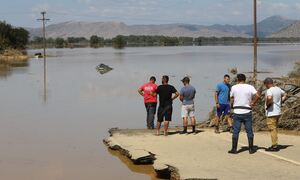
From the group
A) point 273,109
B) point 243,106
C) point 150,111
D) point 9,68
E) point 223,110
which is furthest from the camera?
point 9,68

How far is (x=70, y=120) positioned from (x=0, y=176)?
8.17 m

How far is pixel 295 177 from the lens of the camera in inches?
380

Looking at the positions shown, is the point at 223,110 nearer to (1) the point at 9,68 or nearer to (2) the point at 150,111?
(2) the point at 150,111

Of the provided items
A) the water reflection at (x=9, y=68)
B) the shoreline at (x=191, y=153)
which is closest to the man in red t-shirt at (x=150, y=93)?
the shoreline at (x=191, y=153)

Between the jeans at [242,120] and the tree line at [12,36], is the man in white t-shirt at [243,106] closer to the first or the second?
the jeans at [242,120]

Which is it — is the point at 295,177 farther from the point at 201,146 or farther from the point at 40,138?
the point at 40,138

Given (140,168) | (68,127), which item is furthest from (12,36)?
(140,168)

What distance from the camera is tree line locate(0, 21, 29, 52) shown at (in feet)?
358

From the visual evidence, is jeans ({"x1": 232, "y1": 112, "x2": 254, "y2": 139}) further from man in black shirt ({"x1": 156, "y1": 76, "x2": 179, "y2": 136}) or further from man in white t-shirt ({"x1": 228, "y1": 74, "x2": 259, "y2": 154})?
man in black shirt ({"x1": 156, "y1": 76, "x2": 179, "y2": 136})

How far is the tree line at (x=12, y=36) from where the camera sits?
358ft

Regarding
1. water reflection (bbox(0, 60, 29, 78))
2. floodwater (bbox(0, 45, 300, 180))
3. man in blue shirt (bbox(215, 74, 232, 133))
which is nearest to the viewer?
floodwater (bbox(0, 45, 300, 180))

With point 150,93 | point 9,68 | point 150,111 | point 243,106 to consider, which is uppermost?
point 243,106

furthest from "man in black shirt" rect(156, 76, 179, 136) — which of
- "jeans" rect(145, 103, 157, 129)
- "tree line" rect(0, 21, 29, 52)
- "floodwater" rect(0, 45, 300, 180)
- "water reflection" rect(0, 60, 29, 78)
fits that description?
"tree line" rect(0, 21, 29, 52)

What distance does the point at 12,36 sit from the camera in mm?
118000
